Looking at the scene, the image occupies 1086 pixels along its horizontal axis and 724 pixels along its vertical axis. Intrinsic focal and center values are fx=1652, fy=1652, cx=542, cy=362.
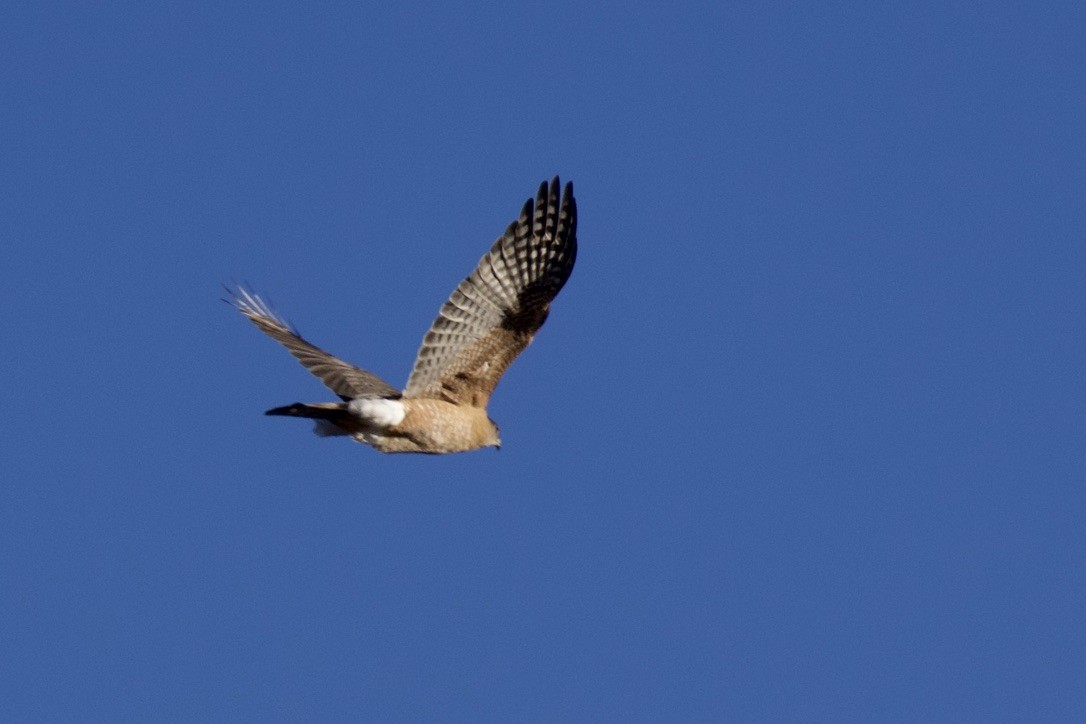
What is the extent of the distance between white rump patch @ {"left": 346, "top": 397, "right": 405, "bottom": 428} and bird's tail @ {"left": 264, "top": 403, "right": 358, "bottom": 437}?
0.07 meters

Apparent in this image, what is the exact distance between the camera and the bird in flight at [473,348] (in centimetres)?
1210

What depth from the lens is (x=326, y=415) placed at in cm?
1204

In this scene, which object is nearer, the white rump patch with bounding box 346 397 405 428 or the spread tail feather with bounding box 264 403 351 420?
the spread tail feather with bounding box 264 403 351 420

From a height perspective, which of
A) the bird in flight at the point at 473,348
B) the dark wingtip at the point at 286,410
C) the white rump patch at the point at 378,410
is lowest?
the dark wingtip at the point at 286,410

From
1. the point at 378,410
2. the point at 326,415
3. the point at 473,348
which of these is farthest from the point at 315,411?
the point at 473,348

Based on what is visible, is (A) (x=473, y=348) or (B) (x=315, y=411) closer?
(B) (x=315, y=411)

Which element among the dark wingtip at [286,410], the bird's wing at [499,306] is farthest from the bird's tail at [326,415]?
the bird's wing at [499,306]

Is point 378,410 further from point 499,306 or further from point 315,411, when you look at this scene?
point 499,306

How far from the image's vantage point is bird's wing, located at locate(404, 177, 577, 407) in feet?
39.7

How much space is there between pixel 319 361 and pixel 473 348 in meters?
2.10

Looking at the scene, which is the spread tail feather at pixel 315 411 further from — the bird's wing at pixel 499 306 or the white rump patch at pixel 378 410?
the bird's wing at pixel 499 306

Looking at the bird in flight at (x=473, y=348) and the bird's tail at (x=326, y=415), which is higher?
the bird in flight at (x=473, y=348)

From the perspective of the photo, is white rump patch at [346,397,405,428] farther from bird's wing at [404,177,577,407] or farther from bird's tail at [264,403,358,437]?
bird's wing at [404,177,577,407]

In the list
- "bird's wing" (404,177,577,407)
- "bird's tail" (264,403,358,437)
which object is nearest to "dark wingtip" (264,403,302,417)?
"bird's tail" (264,403,358,437)
